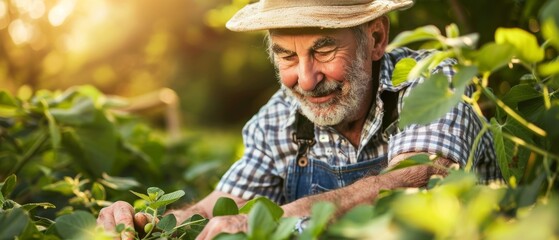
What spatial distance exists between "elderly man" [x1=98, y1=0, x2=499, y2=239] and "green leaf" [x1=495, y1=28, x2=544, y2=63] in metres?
0.79

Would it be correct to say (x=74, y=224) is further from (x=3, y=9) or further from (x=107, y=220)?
(x=3, y=9)

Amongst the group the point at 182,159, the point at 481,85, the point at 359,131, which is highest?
the point at 481,85

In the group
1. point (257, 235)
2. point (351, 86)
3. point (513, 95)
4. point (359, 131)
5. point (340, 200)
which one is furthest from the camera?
point (359, 131)

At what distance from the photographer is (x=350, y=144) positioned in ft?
8.46

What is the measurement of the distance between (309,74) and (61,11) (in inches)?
118

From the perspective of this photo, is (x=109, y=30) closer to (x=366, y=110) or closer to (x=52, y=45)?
(x=52, y=45)

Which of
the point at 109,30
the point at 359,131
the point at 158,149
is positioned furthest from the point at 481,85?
the point at 109,30

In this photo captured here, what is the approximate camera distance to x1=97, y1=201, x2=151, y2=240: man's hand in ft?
5.82

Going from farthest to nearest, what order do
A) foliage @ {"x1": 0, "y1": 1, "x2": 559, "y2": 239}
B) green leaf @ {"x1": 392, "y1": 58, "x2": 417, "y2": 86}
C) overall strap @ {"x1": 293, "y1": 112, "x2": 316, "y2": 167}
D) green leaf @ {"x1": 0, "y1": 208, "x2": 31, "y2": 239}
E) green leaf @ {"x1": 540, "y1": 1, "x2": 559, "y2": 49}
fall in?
overall strap @ {"x1": 293, "y1": 112, "x2": 316, "y2": 167} < green leaf @ {"x1": 392, "y1": 58, "x2": 417, "y2": 86} < green leaf @ {"x1": 0, "y1": 208, "x2": 31, "y2": 239} < green leaf @ {"x1": 540, "y1": 1, "x2": 559, "y2": 49} < foliage @ {"x1": 0, "y1": 1, "x2": 559, "y2": 239}

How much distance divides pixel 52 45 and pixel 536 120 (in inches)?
171

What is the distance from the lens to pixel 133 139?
368cm

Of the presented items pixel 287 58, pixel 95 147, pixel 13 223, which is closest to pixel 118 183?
pixel 95 147

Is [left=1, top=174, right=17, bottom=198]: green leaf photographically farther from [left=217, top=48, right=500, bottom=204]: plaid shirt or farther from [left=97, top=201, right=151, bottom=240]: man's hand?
[left=217, top=48, right=500, bottom=204]: plaid shirt

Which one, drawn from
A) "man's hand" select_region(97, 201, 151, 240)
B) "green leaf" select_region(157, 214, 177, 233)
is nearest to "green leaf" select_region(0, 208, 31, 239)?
"green leaf" select_region(157, 214, 177, 233)
